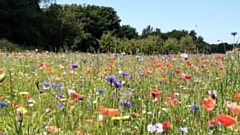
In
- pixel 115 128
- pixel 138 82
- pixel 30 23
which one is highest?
pixel 30 23

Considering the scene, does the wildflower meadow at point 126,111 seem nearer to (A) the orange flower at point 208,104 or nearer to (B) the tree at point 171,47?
(A) the orange flower at point 208,104

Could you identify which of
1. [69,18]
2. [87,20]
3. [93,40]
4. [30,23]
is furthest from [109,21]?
[30,23]

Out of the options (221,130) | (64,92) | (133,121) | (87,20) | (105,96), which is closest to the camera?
(221,130)

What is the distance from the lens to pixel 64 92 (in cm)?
270

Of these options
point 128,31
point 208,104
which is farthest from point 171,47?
point 128,31

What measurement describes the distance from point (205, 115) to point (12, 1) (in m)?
29.6

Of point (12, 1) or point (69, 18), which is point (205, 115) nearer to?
point (12, 1)

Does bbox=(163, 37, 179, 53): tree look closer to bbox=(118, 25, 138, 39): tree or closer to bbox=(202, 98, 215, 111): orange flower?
bbox=(202, 98, 215, 111): orange flower

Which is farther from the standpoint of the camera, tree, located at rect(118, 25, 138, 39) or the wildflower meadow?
tree, located at rect(118, 25, 138, 39)

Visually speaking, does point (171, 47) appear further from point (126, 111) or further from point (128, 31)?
point (128, 31)

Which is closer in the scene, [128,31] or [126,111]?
[126,111]

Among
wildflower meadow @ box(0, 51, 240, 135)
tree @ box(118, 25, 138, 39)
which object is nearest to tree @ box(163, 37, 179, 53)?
wildflower meadow @ box(0, 51, 240, 135)

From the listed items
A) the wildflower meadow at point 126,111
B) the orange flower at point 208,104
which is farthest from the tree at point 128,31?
the orange flower at point 208,104

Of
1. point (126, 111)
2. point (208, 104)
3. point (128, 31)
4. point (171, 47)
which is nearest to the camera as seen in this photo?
point (208, 104)
